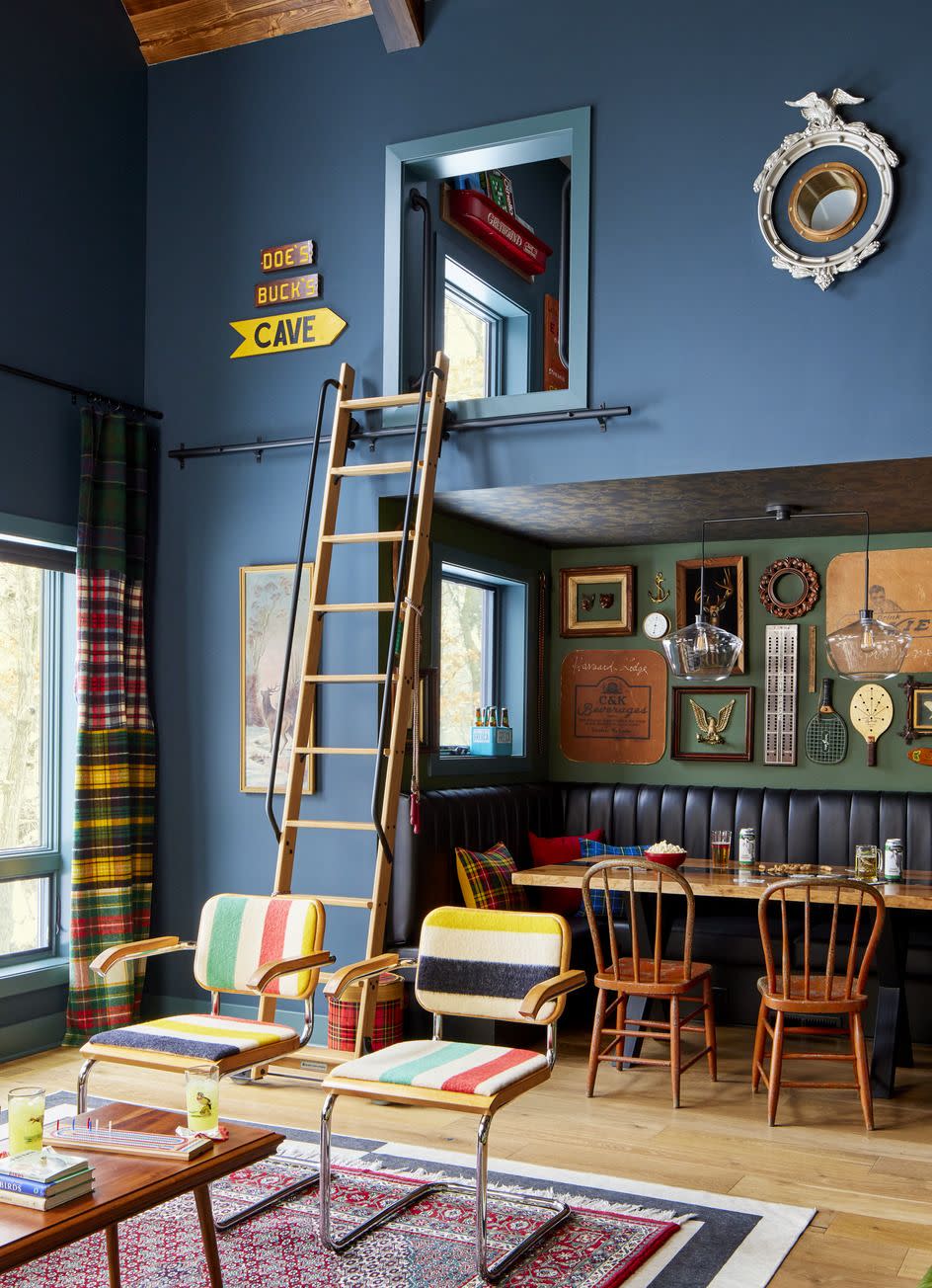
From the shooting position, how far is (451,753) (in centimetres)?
659

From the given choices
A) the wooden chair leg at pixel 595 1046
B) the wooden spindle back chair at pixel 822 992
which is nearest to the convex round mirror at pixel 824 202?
the wooden spindle back chair at pixel 822 992

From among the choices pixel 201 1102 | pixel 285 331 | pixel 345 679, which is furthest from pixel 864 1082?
pixel 285 331

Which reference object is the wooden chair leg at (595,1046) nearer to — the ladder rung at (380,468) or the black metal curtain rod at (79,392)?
the ladder rung at (380,468)

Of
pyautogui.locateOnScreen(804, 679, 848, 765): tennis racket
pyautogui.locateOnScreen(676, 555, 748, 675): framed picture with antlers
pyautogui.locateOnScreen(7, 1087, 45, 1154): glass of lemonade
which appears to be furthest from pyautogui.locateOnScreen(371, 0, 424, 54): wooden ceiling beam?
pyautogui.locateOnScreen(7, 1087, 45, 1154): glass of lemonade

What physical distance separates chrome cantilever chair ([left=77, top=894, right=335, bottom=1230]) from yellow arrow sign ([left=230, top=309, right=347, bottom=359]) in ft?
8.48

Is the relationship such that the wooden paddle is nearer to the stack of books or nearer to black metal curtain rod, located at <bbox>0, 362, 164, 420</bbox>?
black metal curtain rod, located at <bbox>0, 362, 164, 420</bbox>

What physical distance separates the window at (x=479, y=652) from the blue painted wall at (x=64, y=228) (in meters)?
1.97

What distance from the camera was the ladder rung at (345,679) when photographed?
5.04 meters

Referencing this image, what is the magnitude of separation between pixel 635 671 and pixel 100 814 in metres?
2.98

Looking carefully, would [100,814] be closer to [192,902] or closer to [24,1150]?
[192,902]

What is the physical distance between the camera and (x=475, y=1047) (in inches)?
145

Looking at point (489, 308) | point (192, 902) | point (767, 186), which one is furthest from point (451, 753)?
point (767, 186)

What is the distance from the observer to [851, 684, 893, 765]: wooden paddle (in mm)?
6410

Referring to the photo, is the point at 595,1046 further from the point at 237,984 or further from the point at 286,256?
the point at 286,256
